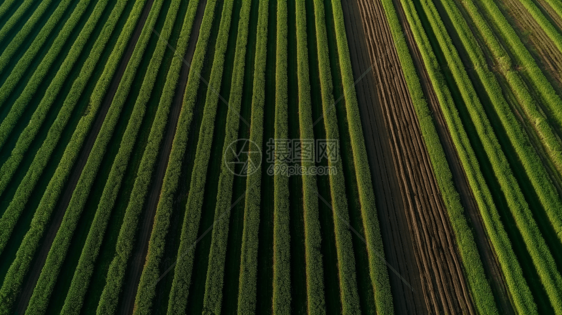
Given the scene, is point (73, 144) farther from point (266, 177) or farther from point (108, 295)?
point (266, 177)

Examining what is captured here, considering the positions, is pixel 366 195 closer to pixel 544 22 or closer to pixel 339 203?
pixel 339 203

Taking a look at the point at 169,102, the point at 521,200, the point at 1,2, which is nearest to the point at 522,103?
the point at 521,200

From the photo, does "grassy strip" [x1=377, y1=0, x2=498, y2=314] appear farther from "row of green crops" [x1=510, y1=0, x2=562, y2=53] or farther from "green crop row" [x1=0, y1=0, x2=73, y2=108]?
"green crop row" [x1=0, y1=0, x2=73, y2=108]

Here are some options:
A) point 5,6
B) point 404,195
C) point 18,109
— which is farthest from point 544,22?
point 5,6

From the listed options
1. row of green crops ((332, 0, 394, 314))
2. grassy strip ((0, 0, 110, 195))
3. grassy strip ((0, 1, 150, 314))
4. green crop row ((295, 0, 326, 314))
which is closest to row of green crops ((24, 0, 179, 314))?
grassy strip ((0, 1, 150, 314))

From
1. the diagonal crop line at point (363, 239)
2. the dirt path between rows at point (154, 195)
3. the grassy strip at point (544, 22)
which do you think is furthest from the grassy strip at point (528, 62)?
the dirt path between rows at point (154, 195)

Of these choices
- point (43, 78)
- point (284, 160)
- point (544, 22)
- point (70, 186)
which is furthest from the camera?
point (544, 22)

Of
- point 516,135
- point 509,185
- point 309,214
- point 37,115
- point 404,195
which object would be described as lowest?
point 309,214
